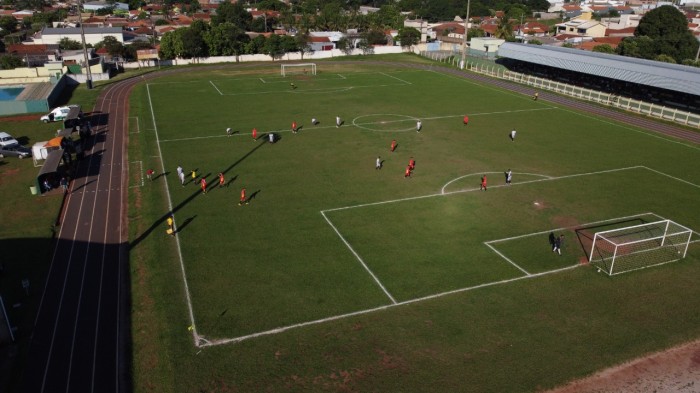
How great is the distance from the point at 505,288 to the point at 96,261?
22621mm

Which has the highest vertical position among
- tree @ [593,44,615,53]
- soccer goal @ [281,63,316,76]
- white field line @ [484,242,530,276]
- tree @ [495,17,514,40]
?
tree @ [495,17,514,40]

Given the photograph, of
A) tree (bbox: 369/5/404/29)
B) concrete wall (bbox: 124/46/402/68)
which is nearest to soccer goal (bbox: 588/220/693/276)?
concrete wall (bbox: 124/46/402/68)

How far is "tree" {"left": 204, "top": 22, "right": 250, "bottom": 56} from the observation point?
100125 millimetres

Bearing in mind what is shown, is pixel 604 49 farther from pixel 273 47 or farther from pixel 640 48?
pixel 273 47

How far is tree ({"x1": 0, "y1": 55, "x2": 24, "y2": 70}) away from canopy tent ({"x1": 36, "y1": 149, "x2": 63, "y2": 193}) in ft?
222

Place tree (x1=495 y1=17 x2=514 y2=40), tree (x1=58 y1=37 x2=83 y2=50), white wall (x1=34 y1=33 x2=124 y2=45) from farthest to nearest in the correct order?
tree (x1=495 y1=17 x2=514 y2=40), white wall (x1=34 y1=33 x2=124 y2=45), tree (x1=58 y1=37 x2=83 y2=50)

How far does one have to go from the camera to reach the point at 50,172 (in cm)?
3741

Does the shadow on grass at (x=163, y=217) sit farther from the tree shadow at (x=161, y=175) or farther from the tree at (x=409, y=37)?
the tree at (x=409, y=37)

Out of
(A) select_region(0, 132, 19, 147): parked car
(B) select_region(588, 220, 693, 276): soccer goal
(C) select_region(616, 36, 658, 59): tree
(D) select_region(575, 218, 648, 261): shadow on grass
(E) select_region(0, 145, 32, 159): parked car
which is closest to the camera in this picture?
(B) select_region(588, 220, 693, 276): soccer goal

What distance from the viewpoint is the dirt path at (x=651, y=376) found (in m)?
20.5

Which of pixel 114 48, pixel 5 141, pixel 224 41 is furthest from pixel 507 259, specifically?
pixel 114 48

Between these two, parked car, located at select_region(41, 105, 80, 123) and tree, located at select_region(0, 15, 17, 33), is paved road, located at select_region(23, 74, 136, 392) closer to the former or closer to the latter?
parked car, located at select_region(41, 105, 80, 123)

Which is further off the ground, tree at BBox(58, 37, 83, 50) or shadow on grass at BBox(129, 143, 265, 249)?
tree at BBox(58, 37, 83, 50)

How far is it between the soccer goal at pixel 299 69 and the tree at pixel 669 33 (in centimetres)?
5908
